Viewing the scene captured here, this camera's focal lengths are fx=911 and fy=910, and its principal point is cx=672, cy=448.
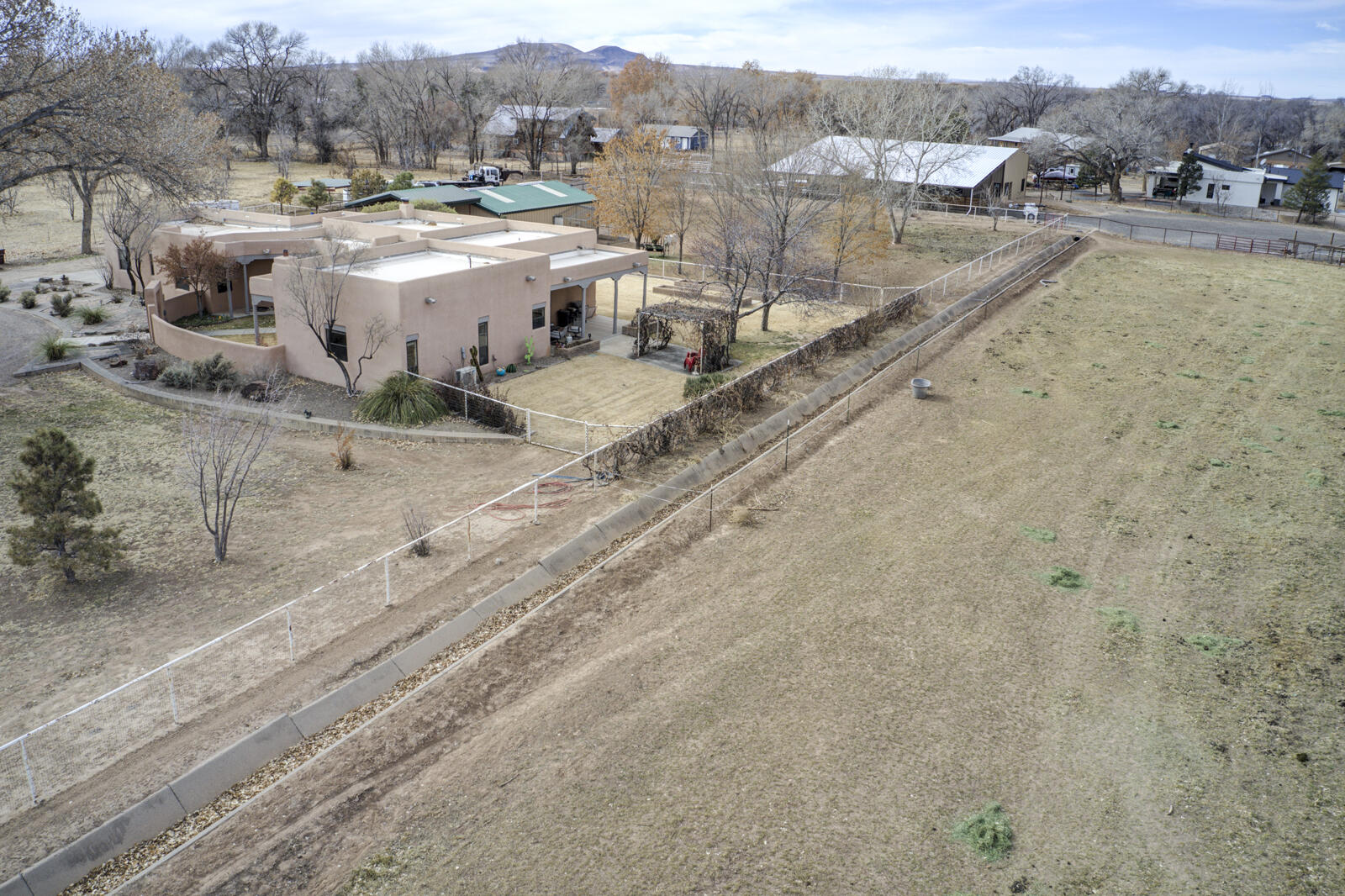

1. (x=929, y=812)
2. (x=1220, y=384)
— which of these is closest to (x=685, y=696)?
(x=929, y=812)

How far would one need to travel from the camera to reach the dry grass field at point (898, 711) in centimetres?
922

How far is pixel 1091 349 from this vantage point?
95.2ft

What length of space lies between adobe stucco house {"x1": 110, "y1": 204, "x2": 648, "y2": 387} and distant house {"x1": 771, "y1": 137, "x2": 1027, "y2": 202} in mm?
19502

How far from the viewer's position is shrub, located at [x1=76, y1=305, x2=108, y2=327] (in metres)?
31.3

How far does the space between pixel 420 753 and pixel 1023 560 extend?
1035 centimetres

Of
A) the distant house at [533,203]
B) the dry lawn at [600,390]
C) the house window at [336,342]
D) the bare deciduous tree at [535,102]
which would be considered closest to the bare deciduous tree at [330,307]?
the house window at [336,342]

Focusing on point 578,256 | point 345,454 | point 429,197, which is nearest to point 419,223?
point 429,197

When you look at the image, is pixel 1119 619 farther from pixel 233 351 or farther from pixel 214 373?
pixel 233 351

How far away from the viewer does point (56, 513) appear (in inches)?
585

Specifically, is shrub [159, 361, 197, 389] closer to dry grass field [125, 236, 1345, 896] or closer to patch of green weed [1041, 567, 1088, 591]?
dry grass field [125, 236, 1345, 896]

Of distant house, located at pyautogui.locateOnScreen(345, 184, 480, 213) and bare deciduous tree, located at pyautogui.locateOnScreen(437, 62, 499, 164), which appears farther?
bare deciduous tree, located at pyautogui.locateOnScreen(437, 62, 499, 164)

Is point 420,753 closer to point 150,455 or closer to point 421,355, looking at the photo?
point 150,455

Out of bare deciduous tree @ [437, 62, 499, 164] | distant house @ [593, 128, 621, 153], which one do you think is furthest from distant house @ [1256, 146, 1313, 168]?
bare deciduous tree @ [437, 62, 499, 164]

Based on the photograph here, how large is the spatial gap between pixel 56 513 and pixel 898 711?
13525 mm
